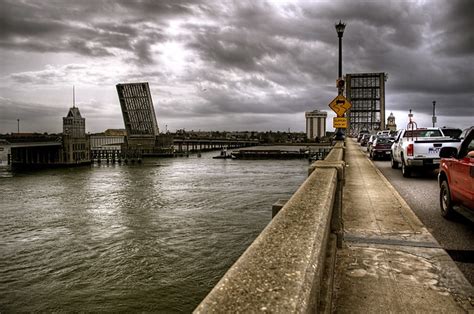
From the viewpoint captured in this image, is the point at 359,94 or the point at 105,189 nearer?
the point at 105,189

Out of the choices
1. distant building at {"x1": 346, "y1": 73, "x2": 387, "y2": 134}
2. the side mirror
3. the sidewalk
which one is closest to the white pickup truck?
the side mirror

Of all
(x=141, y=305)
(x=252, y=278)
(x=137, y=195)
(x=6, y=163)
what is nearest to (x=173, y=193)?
(x=137, y=195)

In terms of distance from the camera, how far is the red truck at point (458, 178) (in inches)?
226

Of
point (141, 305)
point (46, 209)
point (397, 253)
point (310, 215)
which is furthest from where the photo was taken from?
point (46, 209)

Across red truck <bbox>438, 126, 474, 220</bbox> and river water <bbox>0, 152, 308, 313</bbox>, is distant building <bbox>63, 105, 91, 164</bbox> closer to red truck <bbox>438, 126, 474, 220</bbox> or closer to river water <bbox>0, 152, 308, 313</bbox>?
river water <bbox>0, 152, 308, 313</bbox>

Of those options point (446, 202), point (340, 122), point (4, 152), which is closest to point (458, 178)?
point (446, 202)

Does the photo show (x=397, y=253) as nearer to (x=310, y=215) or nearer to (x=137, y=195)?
(x=310, y=215)

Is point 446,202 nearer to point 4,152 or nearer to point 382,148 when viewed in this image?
point 382,148

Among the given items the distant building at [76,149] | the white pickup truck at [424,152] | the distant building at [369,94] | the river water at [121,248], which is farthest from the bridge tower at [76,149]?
the white pickup truck at [424,152]

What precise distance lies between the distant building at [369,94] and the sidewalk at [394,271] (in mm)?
54781

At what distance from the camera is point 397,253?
469 centimetres

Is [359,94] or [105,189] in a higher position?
[359,94]

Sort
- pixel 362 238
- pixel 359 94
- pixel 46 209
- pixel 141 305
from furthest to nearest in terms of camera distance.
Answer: pixel 359 94 < pixel 46 209 < pixel 141 305 < pixel 362 238

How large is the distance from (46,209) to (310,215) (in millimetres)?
30435
